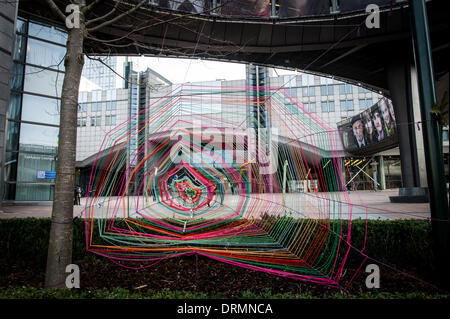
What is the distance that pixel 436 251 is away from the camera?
3.45 meters

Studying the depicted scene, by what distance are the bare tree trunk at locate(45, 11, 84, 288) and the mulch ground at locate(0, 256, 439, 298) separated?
494 mm

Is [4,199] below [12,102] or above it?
below

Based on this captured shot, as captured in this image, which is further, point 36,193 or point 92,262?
point 36,193

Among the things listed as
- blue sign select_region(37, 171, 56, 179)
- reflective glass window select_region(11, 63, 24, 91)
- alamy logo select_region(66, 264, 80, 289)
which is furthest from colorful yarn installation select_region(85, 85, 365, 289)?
reflective glass window select_region(11, 63, 24, 91)

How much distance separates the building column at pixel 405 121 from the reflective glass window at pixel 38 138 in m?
20.3

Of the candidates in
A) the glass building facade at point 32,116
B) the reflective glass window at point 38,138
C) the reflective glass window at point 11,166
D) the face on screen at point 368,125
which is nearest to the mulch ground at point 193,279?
the reflective glass window at point 11,166

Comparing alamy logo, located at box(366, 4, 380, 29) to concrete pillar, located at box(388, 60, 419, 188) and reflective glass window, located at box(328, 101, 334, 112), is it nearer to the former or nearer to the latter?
concrete pillar, located at box(388, 60, 419, 188)

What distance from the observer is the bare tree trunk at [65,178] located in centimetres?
386

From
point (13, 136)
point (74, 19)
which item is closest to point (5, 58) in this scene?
point (13, 136)

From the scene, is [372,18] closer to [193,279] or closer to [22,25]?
[193,279]

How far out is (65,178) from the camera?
4027mm

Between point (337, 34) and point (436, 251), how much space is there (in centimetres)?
1218
